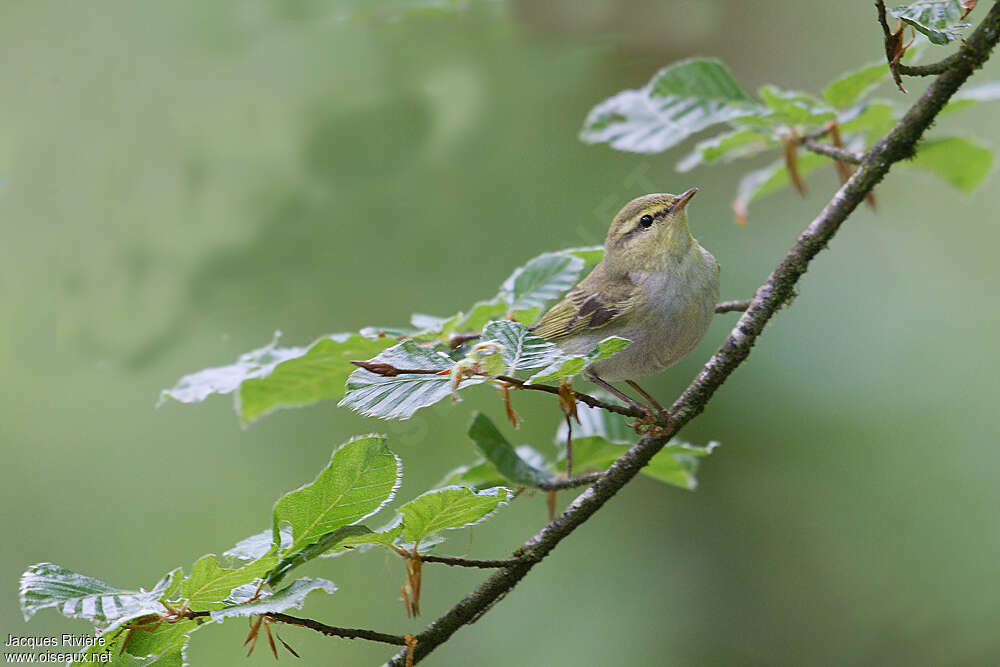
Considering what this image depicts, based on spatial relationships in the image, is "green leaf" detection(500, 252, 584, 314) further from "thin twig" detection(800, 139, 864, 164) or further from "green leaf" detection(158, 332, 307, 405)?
"thin twig" detection(800, 139, 864, 164)

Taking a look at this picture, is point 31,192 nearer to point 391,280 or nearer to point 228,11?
point 228,11

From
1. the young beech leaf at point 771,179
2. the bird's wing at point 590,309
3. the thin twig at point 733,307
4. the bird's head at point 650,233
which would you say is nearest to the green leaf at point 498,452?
the bird's wing at point 590,309

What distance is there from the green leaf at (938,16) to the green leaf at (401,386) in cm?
79

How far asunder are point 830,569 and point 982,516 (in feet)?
2.03

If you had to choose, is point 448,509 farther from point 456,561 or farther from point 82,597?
point 82,597

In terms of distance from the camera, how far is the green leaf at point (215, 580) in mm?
1155

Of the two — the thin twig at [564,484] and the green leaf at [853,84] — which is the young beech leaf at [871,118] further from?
the thin twig at [564,484]

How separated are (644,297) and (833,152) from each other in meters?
0.51

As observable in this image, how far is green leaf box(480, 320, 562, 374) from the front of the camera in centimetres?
118

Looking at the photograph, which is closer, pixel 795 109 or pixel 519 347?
pixel 519 347

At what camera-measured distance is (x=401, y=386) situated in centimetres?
121

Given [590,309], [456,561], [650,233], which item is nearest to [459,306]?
[650,233]

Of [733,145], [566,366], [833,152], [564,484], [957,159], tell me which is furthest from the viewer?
[957,159]

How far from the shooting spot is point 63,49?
4598mm
